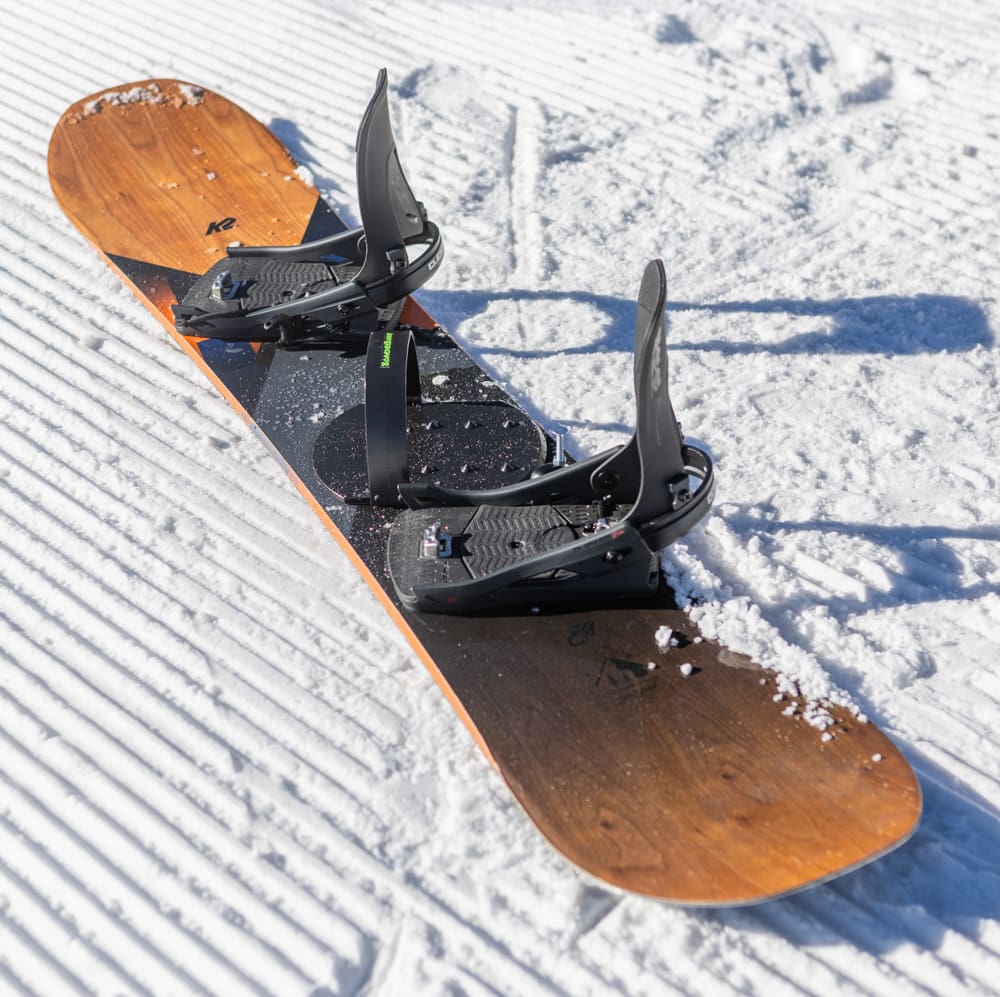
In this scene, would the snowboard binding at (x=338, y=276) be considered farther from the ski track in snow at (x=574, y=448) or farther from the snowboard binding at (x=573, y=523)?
the snowboard binding at (x=573, y=523)

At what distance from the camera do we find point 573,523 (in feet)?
9.64

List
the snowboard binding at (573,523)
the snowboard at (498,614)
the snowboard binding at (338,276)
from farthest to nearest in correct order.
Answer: the snowboard binding at (338,276) → the snowboard binding at (573,523) → the snowboard at (498,614)

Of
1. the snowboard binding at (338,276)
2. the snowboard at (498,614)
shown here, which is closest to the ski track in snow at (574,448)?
the snowboard at (498,614)

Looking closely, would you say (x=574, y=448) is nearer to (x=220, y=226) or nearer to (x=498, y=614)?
(x=498, y=614)

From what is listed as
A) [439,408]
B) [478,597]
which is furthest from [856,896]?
[439,408]

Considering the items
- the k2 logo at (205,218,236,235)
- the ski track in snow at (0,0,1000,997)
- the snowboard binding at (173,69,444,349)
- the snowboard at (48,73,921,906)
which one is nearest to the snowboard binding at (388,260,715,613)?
the snowboard at (48,73,921,906)

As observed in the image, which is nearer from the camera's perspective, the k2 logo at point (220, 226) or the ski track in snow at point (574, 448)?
the ski track in snow at point (574, 448)

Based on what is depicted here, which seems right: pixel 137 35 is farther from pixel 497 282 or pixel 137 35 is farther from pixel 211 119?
pixel 497 282

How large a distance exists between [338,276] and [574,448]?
1.12 meters

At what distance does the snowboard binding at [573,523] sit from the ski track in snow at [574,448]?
0.24 m

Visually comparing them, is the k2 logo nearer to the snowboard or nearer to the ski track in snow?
the snowboard

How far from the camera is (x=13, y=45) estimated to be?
5.95m

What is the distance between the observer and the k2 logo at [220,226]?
4367mm

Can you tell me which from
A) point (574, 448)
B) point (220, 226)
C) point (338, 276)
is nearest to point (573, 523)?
point (574, 448)
